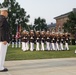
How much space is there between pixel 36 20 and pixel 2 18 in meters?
95.8

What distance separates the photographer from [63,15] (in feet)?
267

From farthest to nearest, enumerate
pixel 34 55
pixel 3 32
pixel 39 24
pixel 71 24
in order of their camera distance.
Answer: pixel 39 24 → pixel 71 24 → pixel 34 55 → pixel 3 32

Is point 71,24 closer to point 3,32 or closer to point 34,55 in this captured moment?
point 34,55

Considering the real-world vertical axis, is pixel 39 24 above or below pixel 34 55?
above

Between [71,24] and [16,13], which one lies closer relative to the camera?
[71,24]

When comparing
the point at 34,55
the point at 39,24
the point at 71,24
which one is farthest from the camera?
the point at 39,24

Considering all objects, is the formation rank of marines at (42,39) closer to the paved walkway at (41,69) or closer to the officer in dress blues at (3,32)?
the paved walkway at (41,69)

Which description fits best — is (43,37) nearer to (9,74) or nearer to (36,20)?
(9,74)

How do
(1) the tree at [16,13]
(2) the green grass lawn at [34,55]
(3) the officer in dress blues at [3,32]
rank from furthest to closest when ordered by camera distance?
(1) the tree at [16,13] → (2) the green grass lawn at [34,55] → (3) the officer in dress blues at [3,32]

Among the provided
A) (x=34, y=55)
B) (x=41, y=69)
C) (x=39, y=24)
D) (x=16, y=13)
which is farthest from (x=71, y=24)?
(x=39, y=24)

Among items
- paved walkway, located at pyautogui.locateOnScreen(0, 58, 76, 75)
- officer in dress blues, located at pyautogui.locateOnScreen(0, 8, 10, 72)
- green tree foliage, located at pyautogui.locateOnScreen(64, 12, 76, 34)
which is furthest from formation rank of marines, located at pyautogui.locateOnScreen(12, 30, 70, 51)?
green tree foliage, located at pyautogui.locateOnScreen(64, 12, 76, 34)

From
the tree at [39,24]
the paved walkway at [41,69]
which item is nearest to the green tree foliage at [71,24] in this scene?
the paved walkway at [41,69]

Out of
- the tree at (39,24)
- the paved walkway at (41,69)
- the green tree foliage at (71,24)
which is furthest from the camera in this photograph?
the tree at (39,24)

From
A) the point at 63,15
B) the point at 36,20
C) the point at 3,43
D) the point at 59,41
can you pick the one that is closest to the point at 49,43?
the point at 59,41
